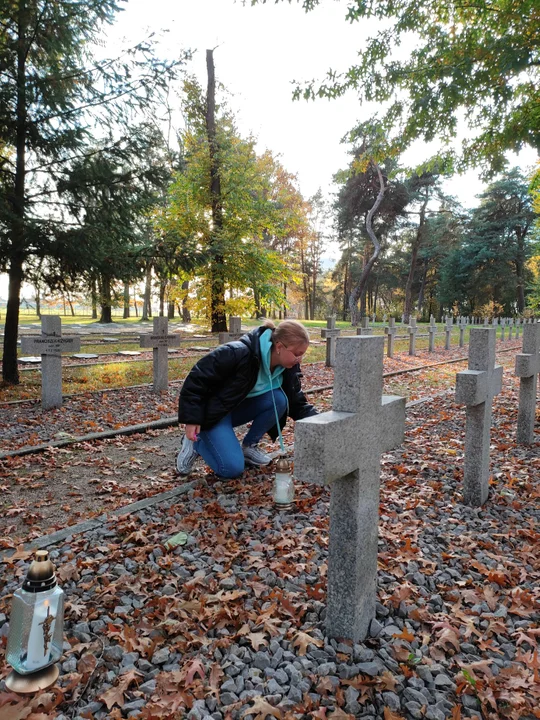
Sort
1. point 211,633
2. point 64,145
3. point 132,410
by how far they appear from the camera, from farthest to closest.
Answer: point 64,145, point 132,410, point 211,633

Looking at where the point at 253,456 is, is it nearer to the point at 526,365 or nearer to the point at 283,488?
the point at 283,488

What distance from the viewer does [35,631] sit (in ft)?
6.49

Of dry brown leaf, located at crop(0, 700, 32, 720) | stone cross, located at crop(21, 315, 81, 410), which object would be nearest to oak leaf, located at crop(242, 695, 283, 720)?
dry brown leaf, located at crop(0, 700, 32, 720)

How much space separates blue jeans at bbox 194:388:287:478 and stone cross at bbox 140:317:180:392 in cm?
436

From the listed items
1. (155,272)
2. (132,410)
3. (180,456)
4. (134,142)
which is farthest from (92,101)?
(180,456)

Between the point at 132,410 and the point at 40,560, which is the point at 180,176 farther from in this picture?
the point at 40,560

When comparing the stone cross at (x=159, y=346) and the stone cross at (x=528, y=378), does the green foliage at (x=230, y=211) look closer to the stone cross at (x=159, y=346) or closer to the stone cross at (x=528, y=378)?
the stone cross at (x=159, y=346)

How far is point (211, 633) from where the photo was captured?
235 cm

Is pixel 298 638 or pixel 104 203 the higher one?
pixel 104 203

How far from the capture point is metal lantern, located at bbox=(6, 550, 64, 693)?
1920 millimetres

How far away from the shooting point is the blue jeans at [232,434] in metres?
4.15

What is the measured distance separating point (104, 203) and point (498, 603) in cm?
881

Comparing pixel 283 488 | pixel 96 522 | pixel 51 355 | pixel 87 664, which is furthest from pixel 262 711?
pixel 51 355

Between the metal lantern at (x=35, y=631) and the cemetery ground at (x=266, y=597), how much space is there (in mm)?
74
